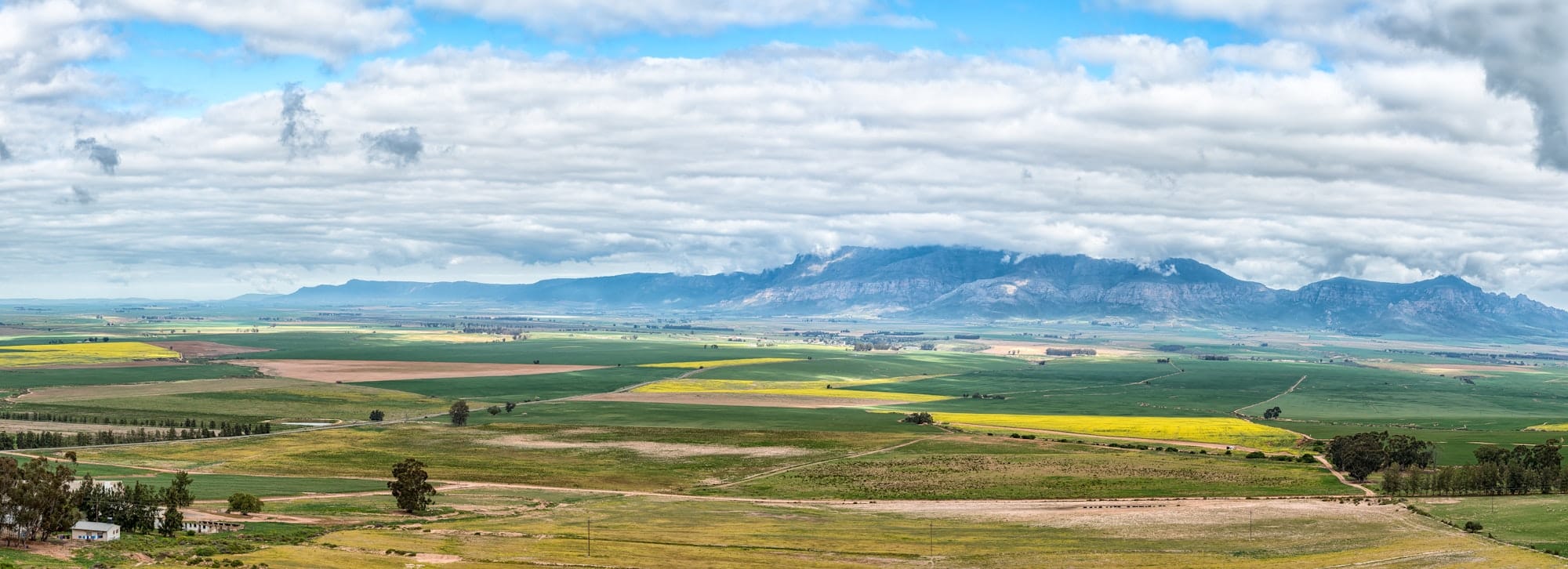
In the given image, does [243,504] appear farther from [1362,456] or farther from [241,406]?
[241,406]

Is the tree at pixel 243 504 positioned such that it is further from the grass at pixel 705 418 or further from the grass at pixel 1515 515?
the grass at pixel 1515 515

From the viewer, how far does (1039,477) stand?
393ft

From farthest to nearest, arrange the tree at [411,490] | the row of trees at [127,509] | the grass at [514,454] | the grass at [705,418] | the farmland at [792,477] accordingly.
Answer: the grass at [705,418] < the grass at [514,454] < the tree at [411,490] < the farmland at [792,477] < the row of trees at [127,509]

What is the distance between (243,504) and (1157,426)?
117 metres

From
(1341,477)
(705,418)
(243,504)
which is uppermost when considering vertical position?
(705,418)

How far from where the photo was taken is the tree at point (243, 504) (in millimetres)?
88500

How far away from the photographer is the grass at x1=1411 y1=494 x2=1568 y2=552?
84438 millimetres

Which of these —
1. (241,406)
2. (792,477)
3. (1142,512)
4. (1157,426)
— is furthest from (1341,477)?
(241,406)

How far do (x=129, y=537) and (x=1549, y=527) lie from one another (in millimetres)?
89263

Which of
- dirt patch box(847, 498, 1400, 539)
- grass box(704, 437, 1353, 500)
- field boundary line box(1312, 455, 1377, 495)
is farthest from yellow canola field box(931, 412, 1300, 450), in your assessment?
dirt patch box(847, 498, 1400, 539)

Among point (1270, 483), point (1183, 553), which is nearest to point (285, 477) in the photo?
point (1183, 553)

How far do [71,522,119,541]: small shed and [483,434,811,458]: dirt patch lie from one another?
215 ft

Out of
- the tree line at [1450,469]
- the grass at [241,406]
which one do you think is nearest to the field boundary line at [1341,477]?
the tree line at [1450,469]

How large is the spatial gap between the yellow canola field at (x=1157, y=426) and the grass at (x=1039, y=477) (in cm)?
1908
